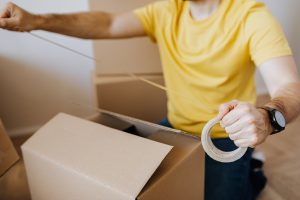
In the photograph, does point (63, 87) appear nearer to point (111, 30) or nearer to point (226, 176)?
point (111, 30)

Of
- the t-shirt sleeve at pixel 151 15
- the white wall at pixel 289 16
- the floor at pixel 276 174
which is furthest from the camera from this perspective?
the white wall at pixel 289 16

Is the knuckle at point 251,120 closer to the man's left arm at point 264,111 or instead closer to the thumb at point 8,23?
the man's left arm at point 264,111

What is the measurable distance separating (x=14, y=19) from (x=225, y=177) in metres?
0.72

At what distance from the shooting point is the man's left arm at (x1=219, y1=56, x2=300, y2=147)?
480mm

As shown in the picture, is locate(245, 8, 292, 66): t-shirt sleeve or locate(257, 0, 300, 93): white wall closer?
locate(245, 8, 292, 66): t-shirt sleeve

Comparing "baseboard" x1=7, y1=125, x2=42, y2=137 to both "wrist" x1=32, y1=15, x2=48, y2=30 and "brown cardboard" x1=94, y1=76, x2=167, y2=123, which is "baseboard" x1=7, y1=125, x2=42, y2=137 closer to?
"brown cardboard" x1=94, y1=76, x2=167, y2=123

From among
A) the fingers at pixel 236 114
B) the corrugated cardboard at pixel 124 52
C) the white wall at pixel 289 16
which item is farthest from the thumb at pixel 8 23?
the white wall at pixel 289 16

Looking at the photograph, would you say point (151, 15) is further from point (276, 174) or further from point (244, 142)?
point (276, 174)

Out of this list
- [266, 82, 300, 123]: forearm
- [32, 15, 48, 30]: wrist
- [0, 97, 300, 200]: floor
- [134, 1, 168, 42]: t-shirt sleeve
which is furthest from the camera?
[0, 97, 300, 200]: floor

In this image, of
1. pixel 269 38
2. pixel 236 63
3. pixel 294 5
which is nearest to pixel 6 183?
pixel 236 63

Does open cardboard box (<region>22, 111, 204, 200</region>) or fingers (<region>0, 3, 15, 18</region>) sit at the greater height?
Result: fingers (<region>0, 3, 15, 18</region>)

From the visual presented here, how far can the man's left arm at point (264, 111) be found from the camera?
18.9 inches

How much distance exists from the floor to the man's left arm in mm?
608

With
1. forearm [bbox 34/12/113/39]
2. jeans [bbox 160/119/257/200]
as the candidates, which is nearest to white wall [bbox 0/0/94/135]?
forearm [bbox 34/12/113/39]
